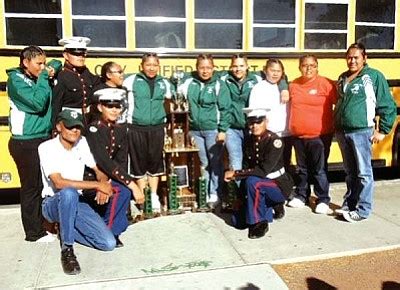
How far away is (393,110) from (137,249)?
2.23m

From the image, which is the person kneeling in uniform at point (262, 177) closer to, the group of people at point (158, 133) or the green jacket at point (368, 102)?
the group of people at point (158, 133)

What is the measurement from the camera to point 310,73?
3.97 m

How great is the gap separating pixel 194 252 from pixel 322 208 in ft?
4.60

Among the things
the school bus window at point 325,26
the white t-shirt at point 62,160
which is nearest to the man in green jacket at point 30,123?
the white t-shirt at point 62,160

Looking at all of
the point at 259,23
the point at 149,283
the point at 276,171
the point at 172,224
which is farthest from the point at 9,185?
the point at 259,23

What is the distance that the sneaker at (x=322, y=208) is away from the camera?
4.13 meters

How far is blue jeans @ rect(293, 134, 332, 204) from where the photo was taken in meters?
4.06

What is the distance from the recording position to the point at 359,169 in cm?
379

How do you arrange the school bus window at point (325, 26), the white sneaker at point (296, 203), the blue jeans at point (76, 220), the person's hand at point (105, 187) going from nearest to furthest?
the blue jeans at point (76, 220) → the person's hand at point (105, 187) → the white sneaker at point (296, 203) → the school bus window at point (325, 26)

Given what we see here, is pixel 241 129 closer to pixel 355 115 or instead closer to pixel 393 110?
pixel 355 115

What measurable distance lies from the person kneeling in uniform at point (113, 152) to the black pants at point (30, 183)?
1.37 ft

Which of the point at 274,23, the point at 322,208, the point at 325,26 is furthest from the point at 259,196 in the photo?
the point at 325,26

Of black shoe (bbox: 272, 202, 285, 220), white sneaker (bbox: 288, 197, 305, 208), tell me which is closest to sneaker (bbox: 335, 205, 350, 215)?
white sneaker (bbox: 288, 197, 305, 208)

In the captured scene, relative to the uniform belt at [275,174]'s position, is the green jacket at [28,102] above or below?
above
